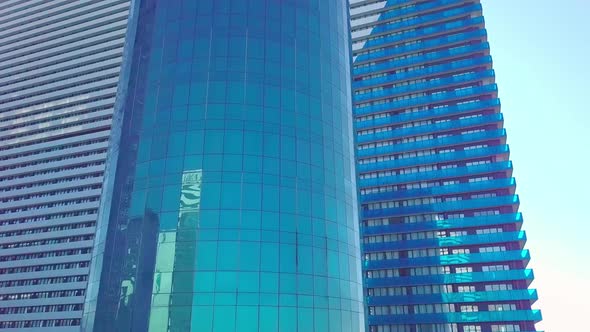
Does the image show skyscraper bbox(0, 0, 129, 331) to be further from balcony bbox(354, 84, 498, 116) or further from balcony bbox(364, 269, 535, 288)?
balcony bbox(354, 84, 498, 116)

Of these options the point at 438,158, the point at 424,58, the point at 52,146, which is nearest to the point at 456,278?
the point at 438,158

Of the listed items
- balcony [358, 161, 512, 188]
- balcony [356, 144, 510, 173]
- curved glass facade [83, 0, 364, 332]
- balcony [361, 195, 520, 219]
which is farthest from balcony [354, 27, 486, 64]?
curved glass facade [83, 0, 364, 332]

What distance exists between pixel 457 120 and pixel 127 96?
8566 cm

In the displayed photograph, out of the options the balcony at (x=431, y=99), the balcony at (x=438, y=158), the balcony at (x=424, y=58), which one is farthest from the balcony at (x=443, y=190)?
the balcony at (x=424, y=58)

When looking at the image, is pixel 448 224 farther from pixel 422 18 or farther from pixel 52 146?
pixel 52 146

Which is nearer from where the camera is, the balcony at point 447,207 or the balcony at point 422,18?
the balcony at point 447,207

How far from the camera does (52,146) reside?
140 meters

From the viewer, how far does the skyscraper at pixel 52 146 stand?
118688 millimetres

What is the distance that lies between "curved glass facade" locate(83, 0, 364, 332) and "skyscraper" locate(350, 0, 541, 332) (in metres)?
45.2

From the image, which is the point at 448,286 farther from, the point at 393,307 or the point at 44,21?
the point at 44,21

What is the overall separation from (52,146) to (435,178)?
112099mm

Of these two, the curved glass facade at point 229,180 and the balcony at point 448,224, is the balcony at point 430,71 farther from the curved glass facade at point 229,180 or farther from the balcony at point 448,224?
the curved glass facade at point 229,180

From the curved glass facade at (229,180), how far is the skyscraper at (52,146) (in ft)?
272

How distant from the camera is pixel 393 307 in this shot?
101 m
